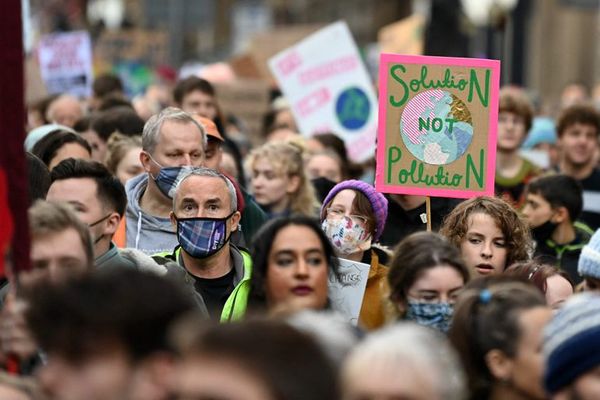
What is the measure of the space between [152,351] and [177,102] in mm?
8210

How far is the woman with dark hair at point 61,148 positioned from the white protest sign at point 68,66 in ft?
24.2

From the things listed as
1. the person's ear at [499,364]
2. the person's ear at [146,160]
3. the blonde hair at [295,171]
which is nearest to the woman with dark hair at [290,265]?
the person's ear at [499,364]

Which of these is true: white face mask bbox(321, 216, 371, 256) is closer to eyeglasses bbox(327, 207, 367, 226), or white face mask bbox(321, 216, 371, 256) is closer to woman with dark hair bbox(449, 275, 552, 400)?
eyeglasses bbox(327, 207, 367, 226)

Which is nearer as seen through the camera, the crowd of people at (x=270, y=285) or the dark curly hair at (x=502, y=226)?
the crowd of people at (x=270, y=285)

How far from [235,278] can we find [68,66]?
964 centimetres

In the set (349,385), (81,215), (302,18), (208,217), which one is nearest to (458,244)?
(208,217)

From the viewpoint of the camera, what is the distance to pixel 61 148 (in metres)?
9.60

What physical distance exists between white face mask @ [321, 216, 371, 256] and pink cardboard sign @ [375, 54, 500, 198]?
30cm

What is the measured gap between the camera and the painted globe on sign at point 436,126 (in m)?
8.32

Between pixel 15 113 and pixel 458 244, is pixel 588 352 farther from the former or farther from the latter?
pixel 458 244

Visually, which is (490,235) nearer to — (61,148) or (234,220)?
(234,220)

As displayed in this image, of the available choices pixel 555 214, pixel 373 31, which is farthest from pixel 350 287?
pixel 373 31

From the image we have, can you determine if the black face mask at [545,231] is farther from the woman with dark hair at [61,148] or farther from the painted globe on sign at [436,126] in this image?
the woman with dark hair at [61,148]

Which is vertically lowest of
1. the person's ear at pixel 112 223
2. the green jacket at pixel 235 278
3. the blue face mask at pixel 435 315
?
the green jacket at pixel 235 278
